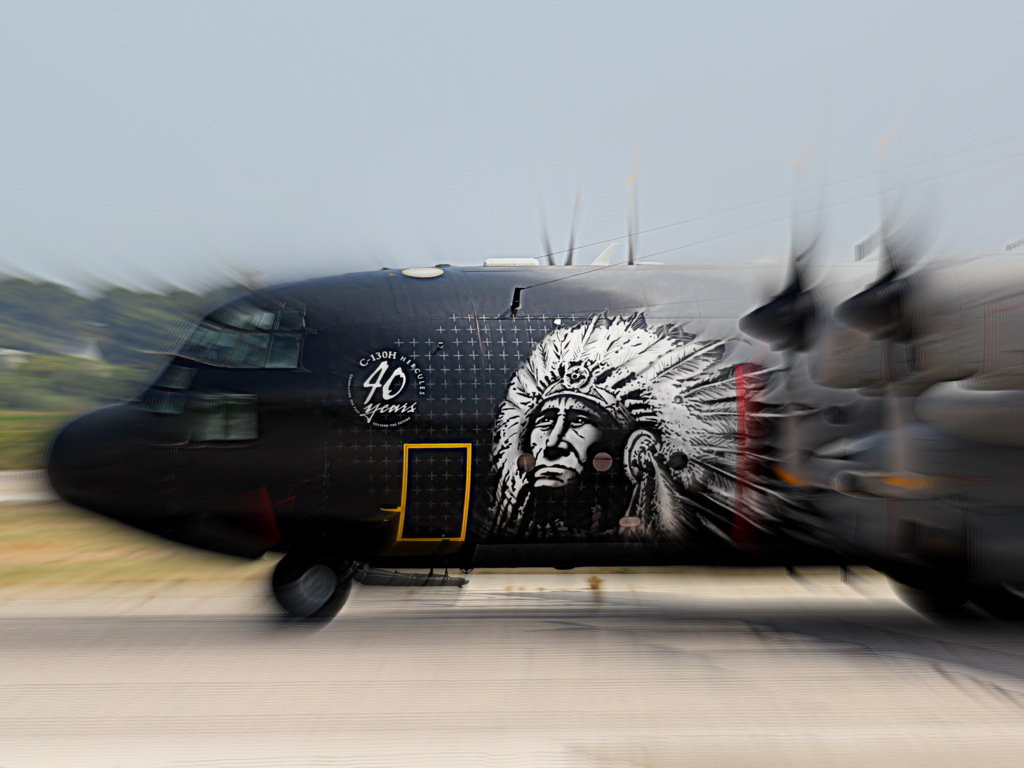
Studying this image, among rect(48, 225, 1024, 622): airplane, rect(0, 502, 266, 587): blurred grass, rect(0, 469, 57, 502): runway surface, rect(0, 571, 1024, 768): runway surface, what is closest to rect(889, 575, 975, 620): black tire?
rect(0, 571, 1024, 768): runway surface

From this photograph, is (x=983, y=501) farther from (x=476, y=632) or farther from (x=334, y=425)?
(x=334, y=425)

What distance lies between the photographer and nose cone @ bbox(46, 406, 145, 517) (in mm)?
7027

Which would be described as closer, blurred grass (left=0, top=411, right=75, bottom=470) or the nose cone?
blurred grass (left=0, top=411, right=75, bottom=470)

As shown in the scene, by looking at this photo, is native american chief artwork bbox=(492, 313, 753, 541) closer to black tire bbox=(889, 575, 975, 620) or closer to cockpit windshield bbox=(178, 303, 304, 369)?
cockpit windshield bbox=(178, 303, 304, 369)

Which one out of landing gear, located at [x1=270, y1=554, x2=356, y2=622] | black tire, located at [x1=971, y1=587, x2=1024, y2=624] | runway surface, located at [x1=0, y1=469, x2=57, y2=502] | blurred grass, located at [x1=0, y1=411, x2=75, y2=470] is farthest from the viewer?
black tire, located at [x1=971, y1=587, x2=1024, y2=624]

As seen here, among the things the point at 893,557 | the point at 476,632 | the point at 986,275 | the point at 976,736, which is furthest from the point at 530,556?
the point at 986,275

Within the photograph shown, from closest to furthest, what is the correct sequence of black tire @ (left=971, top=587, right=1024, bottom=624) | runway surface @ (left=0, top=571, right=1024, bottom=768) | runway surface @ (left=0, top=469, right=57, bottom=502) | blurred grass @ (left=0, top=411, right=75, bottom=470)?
1. runway surface @ (left=0, top=571, right=1024, bottom=768)
2. blurred grass @ (left=0, top=411, right=75, bottom=470)
3. runway surface @ (left=0, top=469, right=57, bottom=502)
4. black tire @ (left=971, top=587, right=1024, bottom=624)

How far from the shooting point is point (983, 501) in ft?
21.3

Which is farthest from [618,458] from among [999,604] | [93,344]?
[93,344]

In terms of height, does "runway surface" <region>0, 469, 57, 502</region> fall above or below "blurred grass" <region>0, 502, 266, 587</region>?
above

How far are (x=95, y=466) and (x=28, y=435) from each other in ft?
2.35

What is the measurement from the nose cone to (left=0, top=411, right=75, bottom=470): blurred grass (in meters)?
0.13

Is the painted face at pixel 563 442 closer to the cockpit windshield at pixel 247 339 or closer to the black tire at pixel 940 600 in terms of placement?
the cockpit windshield at pixel 247 339

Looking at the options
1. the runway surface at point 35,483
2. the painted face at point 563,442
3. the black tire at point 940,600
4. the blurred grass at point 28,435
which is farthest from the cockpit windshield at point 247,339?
the black tire at point 940,600
